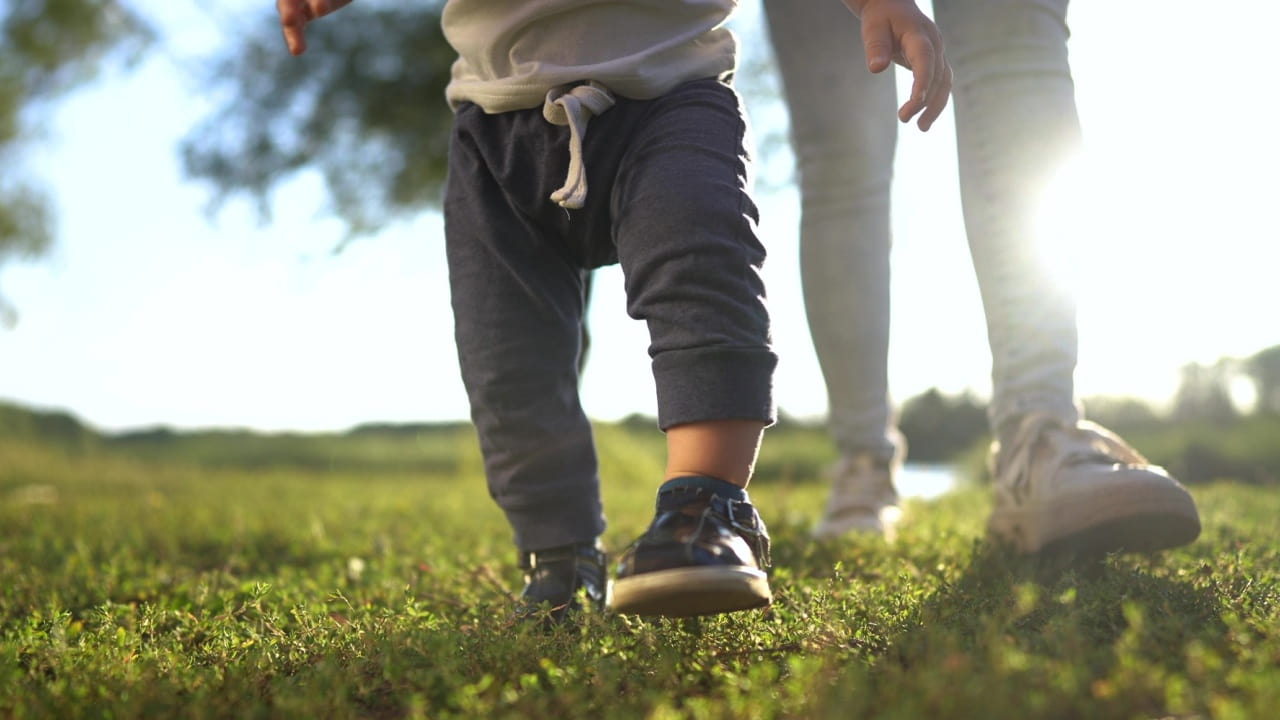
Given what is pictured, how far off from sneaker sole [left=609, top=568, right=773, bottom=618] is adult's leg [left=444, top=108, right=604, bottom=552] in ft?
1.95

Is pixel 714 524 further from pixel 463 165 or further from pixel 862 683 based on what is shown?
pixel 463 165

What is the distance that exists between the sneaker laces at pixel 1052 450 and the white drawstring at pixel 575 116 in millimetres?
1211

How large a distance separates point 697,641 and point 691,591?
21 cm

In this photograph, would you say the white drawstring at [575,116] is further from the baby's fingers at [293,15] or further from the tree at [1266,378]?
the tree at [1266,378]

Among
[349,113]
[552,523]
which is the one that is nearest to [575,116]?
[552,523]

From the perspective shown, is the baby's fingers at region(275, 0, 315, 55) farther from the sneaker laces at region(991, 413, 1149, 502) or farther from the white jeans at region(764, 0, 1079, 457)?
the sneaker laces at region(991, 413, 1149, 502)

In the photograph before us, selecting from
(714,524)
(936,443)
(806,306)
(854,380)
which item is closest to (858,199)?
(806,306)

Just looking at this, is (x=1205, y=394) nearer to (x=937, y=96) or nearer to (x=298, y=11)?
(x=937, y=96)

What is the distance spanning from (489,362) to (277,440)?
15.2 meters

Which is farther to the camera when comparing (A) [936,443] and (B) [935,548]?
(A) [936,443]

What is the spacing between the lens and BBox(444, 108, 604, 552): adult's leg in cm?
192

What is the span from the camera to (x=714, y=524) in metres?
1.44

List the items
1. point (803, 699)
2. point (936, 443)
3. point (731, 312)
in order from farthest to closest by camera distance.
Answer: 1. point (936, 443)
2. point (731, 312)
3. point (803, 699)

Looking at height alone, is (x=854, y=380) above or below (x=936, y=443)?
above
